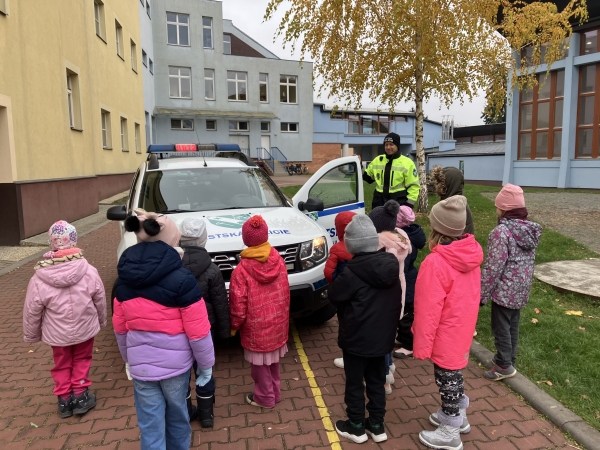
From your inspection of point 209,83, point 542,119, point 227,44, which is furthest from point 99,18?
point 227,44

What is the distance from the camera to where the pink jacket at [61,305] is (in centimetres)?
311

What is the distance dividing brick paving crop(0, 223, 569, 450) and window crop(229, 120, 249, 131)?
32047mm

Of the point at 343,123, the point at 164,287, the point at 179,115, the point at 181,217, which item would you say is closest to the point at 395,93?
the point at 181,217

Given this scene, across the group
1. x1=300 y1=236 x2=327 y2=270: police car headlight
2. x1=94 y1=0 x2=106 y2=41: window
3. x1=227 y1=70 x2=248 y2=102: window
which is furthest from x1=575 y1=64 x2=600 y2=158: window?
x1=227 y1=70 x2=248 y2=102: window

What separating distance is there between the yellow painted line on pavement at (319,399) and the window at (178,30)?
3275cm

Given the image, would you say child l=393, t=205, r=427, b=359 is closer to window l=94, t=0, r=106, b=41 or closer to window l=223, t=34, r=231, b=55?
window l=94, t=0, r=106, b=41

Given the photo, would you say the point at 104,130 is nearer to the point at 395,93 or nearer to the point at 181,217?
the point at 395,93

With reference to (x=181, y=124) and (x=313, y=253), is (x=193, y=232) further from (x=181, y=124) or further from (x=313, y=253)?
(x=181, y=124)

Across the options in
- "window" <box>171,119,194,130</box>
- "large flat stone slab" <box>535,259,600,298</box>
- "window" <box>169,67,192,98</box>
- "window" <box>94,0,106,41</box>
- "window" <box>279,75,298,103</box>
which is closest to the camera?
"large flat stone slab" <box>535,259,600,298</box>

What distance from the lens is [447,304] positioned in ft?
9.37

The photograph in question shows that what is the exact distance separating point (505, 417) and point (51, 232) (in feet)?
11.4

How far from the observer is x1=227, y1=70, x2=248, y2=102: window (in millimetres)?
34781

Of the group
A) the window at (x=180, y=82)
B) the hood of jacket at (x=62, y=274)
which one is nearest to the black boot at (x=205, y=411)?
the hood of jacket at (x=62, y=274)

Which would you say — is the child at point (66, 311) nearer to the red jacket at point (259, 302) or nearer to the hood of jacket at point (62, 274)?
the hood of jacket at point (62, 274)
